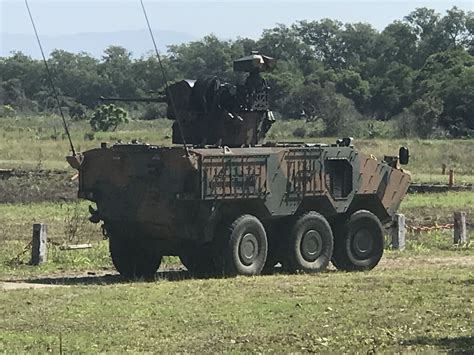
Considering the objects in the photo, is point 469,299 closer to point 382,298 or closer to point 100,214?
point 382,298

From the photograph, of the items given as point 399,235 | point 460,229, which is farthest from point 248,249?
point 460,229

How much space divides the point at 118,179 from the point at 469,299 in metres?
6.58

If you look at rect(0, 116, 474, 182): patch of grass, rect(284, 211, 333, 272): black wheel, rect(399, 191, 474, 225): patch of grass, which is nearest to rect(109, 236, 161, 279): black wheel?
rect(284, 211, 333, 272): black wheel

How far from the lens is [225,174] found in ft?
63.4

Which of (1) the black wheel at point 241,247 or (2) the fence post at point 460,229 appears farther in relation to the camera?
(2) the fence post at point 460,229

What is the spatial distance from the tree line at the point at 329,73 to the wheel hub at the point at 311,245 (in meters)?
39.8

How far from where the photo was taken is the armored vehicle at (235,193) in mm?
19219

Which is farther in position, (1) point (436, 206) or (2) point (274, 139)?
(2) point (274, 139)

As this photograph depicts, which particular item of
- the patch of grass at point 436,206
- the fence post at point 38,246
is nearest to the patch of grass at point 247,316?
the fence post at point 38,246

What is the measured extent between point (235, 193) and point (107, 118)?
56.8 metres

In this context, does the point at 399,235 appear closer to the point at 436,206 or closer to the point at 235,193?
the point at 235,193

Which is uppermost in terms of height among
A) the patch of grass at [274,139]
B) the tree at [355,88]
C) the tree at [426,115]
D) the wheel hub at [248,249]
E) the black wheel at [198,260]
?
the tree at [355,88]

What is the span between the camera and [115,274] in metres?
21.3

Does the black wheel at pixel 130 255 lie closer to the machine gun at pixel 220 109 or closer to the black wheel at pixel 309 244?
the machine gun at pixel 220 109
